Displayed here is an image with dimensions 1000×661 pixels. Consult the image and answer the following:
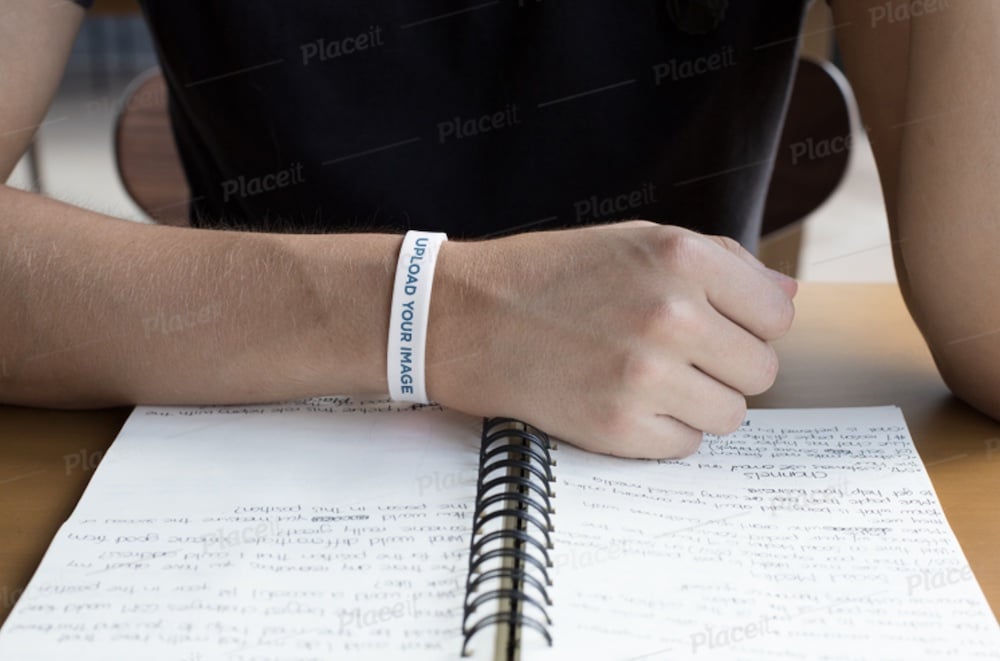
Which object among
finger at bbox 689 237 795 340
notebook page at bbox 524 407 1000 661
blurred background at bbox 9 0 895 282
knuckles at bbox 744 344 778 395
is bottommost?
notebook page at bbox 524 407 1000 661

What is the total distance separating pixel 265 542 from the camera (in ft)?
2.12

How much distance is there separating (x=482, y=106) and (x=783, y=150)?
0.62m

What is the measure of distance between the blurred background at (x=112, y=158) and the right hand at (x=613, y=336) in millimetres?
1481

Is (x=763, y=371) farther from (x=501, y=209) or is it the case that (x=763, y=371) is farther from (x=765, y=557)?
(x=501, y=209)

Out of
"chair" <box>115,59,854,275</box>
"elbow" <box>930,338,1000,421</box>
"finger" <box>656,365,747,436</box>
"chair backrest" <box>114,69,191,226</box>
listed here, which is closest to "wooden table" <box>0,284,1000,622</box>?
"elbow" <box>930,338,1000,421</box>

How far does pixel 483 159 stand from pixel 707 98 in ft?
0.81

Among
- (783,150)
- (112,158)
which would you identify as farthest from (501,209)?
(112,158)

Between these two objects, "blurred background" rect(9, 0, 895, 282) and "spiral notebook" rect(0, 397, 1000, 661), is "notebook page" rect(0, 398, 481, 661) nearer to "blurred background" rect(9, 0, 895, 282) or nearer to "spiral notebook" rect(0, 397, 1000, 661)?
"spiral notebook" rect(0, 397, 1000, 661)

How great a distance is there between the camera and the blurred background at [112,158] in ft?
9.03

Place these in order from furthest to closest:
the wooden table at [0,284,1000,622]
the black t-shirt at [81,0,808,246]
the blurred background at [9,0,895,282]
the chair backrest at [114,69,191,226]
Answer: the blurred background at [9,0,895,282], the chair backrest at [114,69,191,226], the black t-shirt at [81,0,808,246], the wooden table at [0,284,1000,622]

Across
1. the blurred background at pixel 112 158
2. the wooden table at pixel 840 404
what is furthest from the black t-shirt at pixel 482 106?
the blurred background at pixel 112 158

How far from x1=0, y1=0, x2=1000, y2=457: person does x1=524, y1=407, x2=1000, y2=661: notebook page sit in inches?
1.9

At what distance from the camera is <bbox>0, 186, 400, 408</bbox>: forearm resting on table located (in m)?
0.77

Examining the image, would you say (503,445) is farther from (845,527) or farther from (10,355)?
(10,355)
